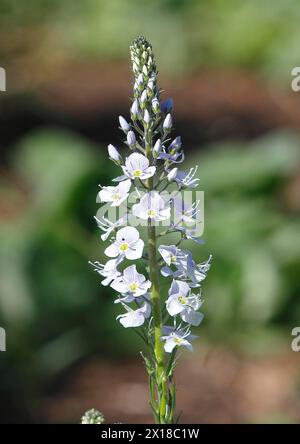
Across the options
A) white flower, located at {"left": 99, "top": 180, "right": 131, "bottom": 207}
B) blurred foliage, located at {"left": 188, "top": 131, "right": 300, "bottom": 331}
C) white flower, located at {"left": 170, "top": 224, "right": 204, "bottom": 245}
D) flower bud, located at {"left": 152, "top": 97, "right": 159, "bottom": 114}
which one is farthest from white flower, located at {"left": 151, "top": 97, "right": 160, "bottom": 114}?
blurred foliage, located at {"left": 188, "top": 131, "right": 300, "bottom": 331}

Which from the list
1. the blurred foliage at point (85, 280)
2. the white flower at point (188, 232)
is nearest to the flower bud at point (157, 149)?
the white flower at point (188, 232)

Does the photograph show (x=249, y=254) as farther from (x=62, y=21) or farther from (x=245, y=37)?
(x=62, y=21)

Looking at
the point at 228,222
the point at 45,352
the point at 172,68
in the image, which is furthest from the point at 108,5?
the point at 45,352

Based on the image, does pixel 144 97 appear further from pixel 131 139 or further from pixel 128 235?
pixel 128 235

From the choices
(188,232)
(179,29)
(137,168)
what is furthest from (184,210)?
(179,29)

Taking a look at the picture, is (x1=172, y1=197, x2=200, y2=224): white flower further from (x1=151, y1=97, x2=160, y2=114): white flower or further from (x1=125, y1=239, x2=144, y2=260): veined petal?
(x1=151, y1=97, x2=160, y2=114): white flower
